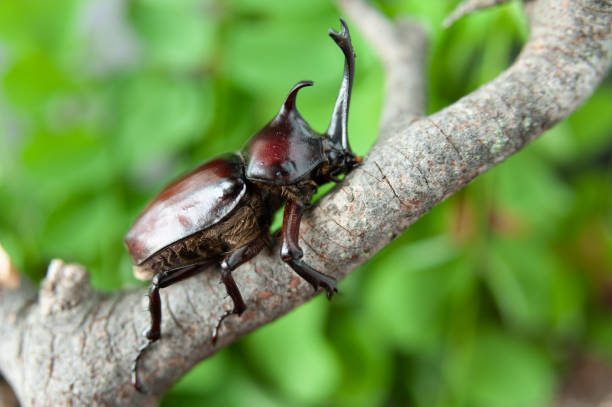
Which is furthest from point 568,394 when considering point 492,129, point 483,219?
point 492,129

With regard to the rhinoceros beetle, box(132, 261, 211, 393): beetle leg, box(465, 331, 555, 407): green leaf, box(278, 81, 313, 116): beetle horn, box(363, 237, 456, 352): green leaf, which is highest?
box(278, 81, 313, 116): beetle horn

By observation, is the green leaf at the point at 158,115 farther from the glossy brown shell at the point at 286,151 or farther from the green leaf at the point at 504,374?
the green leaf at the point at 504,374

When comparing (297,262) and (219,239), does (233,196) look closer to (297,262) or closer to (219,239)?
(219,239)

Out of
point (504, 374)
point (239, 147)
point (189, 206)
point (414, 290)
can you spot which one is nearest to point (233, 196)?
point (189, 206)

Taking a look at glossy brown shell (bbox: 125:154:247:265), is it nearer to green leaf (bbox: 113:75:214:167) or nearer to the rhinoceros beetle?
the rhinoceros beetle

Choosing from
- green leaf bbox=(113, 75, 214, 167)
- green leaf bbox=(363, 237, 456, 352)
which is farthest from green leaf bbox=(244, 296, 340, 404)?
green leaf bbox=(113, 75, 214, 167)

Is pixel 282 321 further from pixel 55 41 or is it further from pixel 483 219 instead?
pixel 55 41
